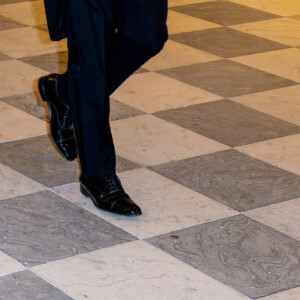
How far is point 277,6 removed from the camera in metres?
5.73

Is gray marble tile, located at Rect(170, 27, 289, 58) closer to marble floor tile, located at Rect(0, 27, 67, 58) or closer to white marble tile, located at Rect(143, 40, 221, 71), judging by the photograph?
white marble tile, located at Rect(143, 40, 221, 71)

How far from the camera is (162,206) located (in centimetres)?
288

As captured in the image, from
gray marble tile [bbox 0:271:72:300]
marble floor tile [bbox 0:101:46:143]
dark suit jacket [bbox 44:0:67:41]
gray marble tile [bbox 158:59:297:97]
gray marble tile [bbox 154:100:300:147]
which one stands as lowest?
gray marble tile [bbox 158:59:297:97]

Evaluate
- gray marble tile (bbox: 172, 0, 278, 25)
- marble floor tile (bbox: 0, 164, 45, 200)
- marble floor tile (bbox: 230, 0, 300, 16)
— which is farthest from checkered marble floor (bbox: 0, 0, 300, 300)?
marble floor tile (bbox: 230, 0, 300, 16)

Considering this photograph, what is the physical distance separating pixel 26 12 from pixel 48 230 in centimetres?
283

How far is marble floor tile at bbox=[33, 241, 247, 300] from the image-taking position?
92.3 inches

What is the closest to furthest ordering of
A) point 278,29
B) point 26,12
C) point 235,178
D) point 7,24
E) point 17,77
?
point 235,178 → point 17,77 → point 7,24 → point 278,29 → point 26,12

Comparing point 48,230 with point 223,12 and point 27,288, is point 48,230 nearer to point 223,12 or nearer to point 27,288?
point 27,288

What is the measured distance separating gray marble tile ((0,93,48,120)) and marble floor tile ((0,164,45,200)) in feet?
1.90

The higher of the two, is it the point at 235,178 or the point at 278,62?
the point at 235,178

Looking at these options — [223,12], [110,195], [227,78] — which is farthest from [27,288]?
[223,12]

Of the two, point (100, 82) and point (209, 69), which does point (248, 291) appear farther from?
point (209, 69)

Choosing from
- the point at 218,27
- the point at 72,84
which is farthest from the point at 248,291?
the point at 218,27

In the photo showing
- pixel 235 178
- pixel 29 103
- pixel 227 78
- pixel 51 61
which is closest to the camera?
pixel 235 178
